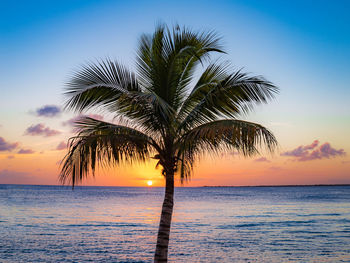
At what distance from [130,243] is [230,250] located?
6945 millimetres

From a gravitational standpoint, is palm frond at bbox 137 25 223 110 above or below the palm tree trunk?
above

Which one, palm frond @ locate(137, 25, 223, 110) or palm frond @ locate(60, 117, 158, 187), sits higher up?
palm frond @ locate(137, 25, 223, 110)

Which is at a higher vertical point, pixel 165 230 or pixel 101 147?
pixel 101 147

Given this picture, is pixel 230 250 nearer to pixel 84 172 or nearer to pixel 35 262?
pixel 35 262

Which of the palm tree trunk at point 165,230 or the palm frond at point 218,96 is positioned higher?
the palm frond at point 218,96

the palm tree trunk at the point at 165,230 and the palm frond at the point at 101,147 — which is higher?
the palm frond at the point at 101,147

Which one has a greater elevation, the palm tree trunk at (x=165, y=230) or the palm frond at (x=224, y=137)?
the palm frond at (x=224, y=137)

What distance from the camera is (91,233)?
29625 millimetres

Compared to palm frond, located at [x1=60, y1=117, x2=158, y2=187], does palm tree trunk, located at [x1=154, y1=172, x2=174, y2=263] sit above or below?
below

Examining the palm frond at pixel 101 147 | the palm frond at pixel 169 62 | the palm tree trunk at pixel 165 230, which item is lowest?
the palm tree trunk at pixel 165 230

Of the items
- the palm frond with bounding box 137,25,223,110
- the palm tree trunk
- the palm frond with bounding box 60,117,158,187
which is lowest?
the palm tree trunk

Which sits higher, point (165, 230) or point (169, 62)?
point (169, 62)

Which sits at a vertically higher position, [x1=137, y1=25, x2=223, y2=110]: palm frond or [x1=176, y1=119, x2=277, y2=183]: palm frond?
[x1=137, y1=25, x2=223, y2=110]: palm frond

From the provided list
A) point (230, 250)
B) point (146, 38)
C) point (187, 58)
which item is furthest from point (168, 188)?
point (230, 250)
